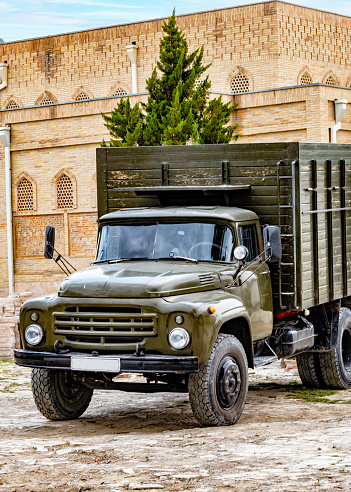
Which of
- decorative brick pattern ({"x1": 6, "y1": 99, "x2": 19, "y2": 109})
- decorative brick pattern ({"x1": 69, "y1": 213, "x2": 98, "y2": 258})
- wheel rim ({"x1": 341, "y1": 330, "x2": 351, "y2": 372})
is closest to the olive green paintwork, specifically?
wheel rim ({"x1": 341, "y1": 330, "x2": 351, "y2": 372})

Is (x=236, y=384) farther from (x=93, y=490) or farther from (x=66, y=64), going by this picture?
(x=66, y=64)

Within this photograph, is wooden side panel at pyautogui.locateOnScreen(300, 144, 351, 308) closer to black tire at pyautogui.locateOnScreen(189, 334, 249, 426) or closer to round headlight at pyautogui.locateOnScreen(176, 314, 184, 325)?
black tire at pyautogui.locateOnScreen(189, 334, 249, 426)

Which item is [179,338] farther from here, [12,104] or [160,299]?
[12,104]

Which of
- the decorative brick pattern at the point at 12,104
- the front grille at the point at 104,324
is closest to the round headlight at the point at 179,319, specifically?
the front grille at the point at 104,324

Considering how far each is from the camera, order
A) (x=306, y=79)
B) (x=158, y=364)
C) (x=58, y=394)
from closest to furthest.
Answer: (x=158, y=364) → (x=58, y=394) → (x=306, y=79)

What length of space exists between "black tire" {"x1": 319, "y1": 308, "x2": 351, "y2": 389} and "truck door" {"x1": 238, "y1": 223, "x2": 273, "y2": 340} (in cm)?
179

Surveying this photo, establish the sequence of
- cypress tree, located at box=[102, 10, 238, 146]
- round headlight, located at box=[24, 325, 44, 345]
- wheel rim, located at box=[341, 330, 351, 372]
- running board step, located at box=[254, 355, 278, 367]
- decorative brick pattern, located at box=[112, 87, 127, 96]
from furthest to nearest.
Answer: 1. decorative brick pattern, located at box=[112, 87, 127, 96]
2. cypress tree, located at box=[102, 10, 238, 146]
3. wheel rim, located at box=[341, 330, 351, 372]
4. running board step, located at box=[254, 355, 278, 367]
5. round headlight, located at box=[24, 325, 44, 345]

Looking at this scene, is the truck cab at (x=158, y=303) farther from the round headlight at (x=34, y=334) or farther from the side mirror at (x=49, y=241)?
the side mirror at (x=49, y=241)

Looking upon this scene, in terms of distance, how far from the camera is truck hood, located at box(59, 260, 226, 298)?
307 inches

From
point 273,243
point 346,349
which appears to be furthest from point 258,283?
point 346,349

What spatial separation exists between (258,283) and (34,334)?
7.34 feet

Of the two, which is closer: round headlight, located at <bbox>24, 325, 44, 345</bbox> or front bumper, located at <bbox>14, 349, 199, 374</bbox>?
front bumper, located at <bbox>14, 349, 199, 374</bbox>

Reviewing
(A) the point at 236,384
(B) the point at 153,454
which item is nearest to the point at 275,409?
(A) the point at 236,384

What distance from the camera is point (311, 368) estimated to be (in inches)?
429
